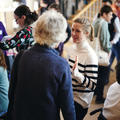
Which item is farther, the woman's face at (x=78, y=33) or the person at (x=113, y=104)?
A: the woman's face at (x=78, y=33)

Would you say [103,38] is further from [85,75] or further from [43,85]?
[43,85]

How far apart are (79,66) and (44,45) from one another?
0.57 metres

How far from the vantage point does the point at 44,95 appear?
1103 millimetres

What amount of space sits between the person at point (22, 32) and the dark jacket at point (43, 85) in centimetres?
99

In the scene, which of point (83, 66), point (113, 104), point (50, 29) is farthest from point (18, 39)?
point (113, 104)

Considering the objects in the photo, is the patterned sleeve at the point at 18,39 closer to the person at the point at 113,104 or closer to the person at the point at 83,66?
the person at the point at 83,66

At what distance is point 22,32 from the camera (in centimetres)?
207

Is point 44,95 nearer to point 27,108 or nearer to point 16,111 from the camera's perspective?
point 27,108

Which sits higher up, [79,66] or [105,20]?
[105,20]

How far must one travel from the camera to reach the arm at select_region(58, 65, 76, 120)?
3.58ft

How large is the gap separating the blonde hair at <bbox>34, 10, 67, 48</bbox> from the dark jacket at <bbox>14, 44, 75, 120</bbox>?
0.05 m

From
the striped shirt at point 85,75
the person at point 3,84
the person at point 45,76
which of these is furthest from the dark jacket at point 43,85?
the person at point 3,84


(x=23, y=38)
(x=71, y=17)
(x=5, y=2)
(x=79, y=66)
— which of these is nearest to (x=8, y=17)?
(x=5, y=2)

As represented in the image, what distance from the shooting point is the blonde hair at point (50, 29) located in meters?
1.05
